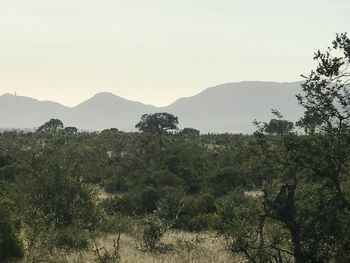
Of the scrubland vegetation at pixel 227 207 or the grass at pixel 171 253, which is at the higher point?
the scrubland vegetation at pixel 227 207

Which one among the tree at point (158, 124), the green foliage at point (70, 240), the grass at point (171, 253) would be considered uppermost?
the tree at point (158, 124)

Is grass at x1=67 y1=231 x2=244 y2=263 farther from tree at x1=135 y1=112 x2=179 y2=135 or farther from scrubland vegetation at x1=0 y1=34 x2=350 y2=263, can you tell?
tree at x1=135 y1=112 x2=179 y2=135

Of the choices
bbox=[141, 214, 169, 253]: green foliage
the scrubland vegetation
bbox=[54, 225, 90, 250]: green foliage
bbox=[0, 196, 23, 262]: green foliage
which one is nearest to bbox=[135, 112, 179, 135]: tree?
the scrubland vegetation

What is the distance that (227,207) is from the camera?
44.4 feet

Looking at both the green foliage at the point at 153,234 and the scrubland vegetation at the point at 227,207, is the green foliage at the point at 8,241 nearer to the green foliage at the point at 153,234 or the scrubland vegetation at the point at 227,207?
the scrubland vegetation at the point at 227,207

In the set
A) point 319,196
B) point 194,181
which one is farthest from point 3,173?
point 319,196

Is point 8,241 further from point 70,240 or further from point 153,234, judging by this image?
point 153,234

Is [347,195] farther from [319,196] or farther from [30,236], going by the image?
[30,236]

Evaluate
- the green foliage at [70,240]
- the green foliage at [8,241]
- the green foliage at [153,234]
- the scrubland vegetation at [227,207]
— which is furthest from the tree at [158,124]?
the green foliage at [8,241]

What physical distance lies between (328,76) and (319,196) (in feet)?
6.93

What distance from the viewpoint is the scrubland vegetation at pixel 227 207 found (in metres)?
7.84

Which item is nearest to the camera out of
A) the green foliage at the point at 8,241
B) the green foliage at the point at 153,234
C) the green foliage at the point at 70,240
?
the green foliage at the point at 8,241

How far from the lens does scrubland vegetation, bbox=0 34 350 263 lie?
7844mm

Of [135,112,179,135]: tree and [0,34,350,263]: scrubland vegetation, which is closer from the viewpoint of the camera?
[0,34,350,263]: scrubland vegetation
